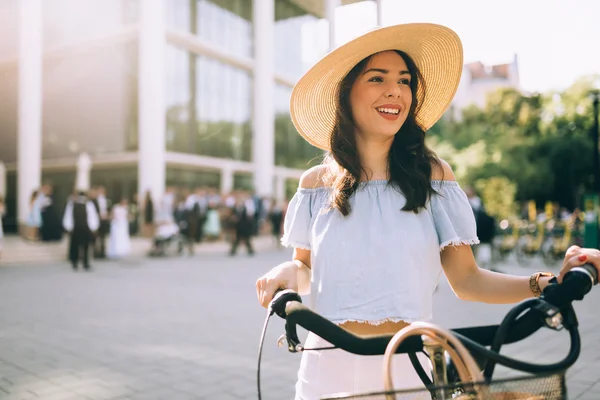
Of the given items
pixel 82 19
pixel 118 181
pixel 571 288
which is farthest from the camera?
pixel 118 181

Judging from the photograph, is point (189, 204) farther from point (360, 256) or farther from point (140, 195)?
point (360, 256)

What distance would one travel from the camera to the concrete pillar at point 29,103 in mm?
22094

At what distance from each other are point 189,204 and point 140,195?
599 cm

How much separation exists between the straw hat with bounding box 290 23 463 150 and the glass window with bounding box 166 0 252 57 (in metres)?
25.4

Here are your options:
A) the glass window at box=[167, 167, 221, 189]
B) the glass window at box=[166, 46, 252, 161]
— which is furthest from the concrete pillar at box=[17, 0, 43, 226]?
the glass window at box=[167, 167, 221, 189]

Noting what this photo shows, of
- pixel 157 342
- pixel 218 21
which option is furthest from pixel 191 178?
pixel 157 342

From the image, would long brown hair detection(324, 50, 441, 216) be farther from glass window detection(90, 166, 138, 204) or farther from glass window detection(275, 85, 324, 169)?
glass window detection(275, 85, 324, 169)

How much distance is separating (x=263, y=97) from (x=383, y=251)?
2941cm

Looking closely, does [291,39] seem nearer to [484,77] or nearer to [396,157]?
[396,157]

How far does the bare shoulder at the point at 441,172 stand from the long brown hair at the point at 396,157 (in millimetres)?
13

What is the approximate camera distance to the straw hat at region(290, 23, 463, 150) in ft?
5.66

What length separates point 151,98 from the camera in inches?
971

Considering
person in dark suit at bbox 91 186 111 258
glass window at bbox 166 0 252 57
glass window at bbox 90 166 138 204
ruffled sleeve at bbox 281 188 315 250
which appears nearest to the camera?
ruffled sleeve at bbox 281 188 315 250

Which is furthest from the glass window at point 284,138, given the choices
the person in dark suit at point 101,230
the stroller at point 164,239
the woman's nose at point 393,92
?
the woman's nose at point 393,92
